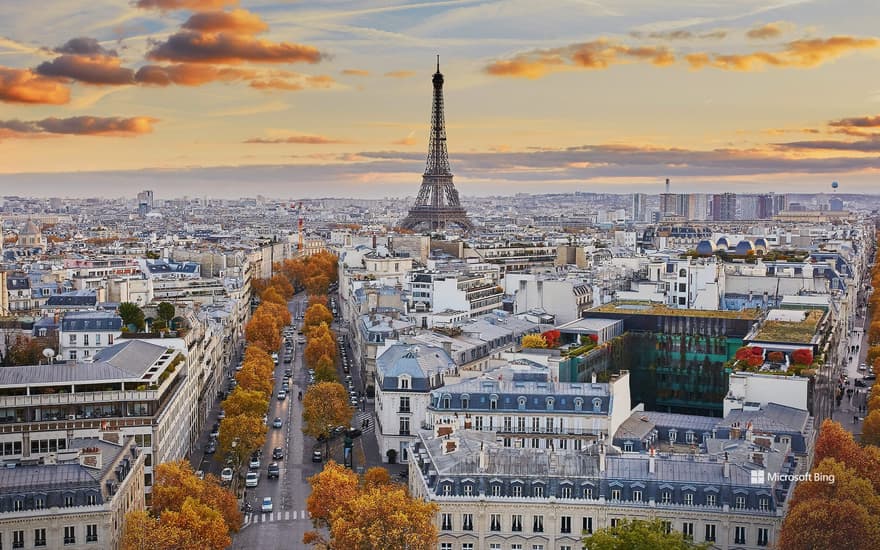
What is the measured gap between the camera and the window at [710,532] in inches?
1673

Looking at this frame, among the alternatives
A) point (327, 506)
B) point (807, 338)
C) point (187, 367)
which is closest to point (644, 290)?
point (807, 338)

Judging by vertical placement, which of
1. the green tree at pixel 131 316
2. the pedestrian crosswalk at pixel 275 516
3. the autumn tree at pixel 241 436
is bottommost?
the pedestrian crosswalk at pixel 275 516

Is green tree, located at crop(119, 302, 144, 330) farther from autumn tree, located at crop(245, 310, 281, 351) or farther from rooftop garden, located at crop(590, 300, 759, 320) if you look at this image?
rooftop garden, located at crop(590, 300, 759, 320)

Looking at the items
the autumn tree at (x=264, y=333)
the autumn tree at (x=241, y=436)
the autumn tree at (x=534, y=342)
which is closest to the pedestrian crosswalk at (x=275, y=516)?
the autumn tree at (x=241, y=436)

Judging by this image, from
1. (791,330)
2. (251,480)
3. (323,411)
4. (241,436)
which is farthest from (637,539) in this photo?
(791,330)

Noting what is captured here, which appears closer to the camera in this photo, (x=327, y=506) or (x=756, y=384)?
(x=327, y=506)

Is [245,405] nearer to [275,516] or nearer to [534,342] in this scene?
[275,516]

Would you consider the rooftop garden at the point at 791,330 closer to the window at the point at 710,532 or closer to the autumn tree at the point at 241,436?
the window at the point at 710,532

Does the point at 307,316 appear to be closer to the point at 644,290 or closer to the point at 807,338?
the point at 644,290

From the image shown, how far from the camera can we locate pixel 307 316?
364ft

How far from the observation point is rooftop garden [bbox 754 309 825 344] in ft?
210

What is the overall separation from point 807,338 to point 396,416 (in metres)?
26.2

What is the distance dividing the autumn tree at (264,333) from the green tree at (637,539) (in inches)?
2495

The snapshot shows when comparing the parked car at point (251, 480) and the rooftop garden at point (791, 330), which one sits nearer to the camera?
the parked car at point (251, 480)
